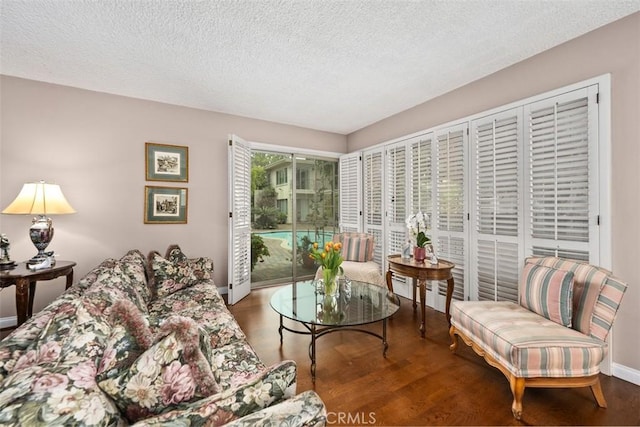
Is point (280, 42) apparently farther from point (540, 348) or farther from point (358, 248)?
point (540, 348)

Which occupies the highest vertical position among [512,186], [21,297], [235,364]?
[512,186]

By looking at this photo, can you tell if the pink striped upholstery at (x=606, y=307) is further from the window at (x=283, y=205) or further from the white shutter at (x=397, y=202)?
the window at (x=283, y=205)

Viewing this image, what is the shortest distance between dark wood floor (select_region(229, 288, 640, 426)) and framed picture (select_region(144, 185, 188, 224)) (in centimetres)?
188

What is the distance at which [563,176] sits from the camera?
226cm

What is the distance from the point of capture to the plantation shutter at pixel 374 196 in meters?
4.16

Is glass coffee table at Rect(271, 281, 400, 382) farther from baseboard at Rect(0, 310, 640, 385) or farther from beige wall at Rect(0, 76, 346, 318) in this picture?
beige wall at Rect(0, 76, 346, 318)

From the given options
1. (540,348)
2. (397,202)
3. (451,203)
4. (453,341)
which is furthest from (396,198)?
(540,348)

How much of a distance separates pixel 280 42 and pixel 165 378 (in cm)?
239

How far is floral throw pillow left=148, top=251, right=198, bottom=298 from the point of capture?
2.55 metres

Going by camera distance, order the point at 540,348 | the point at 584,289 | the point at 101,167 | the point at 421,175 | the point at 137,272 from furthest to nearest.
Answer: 1. the point at 421,175
2. the point at 101,167
3. the point at 137,272
4. the point at 584,289
5. the point at 540,348

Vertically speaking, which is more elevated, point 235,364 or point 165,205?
point 165,205

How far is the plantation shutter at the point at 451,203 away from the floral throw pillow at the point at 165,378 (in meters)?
2.90

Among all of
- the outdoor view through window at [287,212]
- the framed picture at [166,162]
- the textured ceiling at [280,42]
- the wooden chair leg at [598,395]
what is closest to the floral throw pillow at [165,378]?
the textured ceiling at [280,42]

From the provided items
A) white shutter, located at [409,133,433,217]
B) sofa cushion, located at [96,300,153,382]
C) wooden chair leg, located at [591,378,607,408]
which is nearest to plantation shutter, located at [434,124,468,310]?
white shutter, located at [409,133,433,217]
